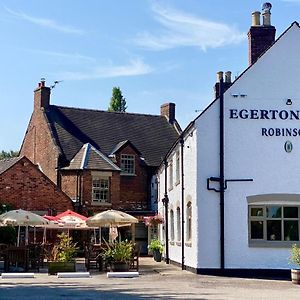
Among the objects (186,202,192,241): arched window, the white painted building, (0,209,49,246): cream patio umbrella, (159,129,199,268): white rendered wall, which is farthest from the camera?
(0,209,49,246): cream patio umbrella

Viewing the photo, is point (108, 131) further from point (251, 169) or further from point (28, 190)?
point (251, 169)

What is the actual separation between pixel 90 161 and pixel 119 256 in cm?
1508

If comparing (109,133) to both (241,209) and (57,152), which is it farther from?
(241,209)

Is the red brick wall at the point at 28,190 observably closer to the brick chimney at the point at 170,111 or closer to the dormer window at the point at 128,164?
the dormer window at the point at 128,164

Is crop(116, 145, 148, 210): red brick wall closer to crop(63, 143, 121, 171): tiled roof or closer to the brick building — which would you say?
the brick building

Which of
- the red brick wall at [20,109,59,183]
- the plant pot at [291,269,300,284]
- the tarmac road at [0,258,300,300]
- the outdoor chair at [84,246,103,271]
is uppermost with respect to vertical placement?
the red brick wall at [20,109,59,183]

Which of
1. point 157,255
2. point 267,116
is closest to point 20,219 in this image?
point 157,255

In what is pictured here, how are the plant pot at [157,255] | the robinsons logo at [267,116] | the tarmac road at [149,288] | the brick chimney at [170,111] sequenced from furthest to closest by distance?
the brick chimney at [170,111], the plant pot at [157,255], the robinsons logo at [267,116], the tarmac road at [149,288]

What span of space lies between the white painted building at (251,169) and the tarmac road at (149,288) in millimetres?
1665

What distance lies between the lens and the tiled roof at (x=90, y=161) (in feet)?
126

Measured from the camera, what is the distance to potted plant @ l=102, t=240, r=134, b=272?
24188 mm

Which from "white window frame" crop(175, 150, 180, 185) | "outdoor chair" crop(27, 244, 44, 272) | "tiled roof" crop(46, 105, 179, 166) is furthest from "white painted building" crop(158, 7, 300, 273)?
"tiled roof" crop(46, 105, 179, 166)

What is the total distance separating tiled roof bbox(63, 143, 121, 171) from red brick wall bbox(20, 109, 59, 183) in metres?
1.47

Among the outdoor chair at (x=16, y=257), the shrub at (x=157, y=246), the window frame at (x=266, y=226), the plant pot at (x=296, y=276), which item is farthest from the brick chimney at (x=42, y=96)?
the plant pot at (x=296, y=276)
